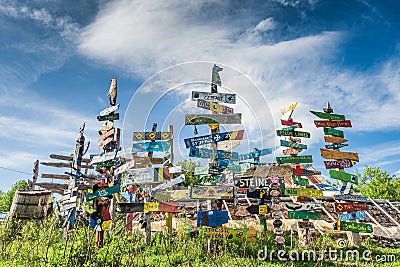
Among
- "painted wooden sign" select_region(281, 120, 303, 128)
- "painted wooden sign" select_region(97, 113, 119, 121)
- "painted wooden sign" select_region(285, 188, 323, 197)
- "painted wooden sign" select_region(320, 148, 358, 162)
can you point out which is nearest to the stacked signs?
"painted wooden sign" select_region(320, 148, 358, 162)

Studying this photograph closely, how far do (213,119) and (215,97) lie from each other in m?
0.55

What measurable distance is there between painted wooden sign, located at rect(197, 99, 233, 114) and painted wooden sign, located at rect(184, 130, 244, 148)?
623 millimetres

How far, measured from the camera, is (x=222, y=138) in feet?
26.9

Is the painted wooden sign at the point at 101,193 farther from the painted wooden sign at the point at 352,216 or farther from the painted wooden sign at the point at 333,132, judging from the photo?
the painted wooden sign at the point at 333,132

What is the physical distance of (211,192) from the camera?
24.8 feet

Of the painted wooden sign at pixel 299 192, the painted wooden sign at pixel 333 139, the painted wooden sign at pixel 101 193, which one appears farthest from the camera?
the painted wooden sign at pixel 333 139

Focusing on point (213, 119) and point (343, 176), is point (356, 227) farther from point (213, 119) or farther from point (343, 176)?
point (213, 119)

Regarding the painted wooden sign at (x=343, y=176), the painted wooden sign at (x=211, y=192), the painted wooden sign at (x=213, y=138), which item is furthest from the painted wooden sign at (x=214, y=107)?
the painted wooden sign at (x=343, y=176)

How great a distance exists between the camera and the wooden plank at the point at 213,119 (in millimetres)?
8188

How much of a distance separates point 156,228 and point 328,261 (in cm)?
522

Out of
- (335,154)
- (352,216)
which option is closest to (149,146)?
(335,154)

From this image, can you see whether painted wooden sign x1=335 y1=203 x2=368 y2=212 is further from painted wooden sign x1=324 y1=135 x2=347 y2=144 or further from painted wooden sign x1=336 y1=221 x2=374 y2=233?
painted wooden sign x1=324 y1=135 x2=347 y2=144

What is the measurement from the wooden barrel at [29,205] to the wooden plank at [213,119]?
6674 millimetres

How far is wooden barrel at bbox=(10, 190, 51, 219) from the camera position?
11266mm
